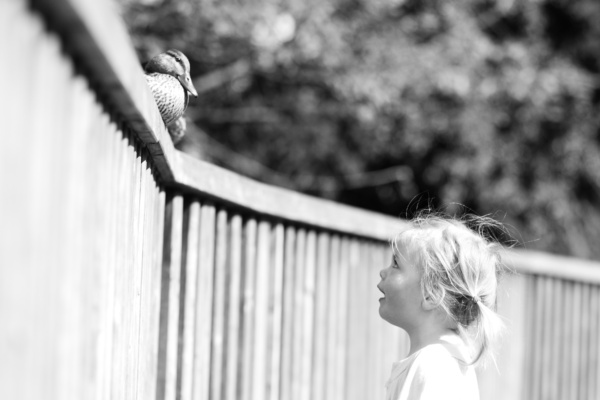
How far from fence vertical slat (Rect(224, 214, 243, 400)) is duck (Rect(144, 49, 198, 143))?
0.51 meters

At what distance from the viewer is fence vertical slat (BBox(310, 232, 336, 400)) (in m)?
3.75

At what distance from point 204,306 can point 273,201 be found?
621 millimetres

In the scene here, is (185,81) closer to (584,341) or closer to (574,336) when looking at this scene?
(574,336)

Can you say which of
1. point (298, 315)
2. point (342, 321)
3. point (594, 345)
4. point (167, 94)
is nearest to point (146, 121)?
point (167, 94)

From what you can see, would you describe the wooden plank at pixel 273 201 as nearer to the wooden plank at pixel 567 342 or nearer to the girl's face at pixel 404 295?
the girl's face at pixel 404 295

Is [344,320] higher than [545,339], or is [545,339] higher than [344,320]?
[545,339]

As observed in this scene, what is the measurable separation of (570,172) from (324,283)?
27.1ft

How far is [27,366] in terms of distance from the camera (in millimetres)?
1035

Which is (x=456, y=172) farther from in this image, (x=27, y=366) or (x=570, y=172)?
(x=27, y=366)

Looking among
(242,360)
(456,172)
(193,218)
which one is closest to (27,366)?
(193,218)

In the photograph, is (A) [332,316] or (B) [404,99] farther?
(B) [404,99]

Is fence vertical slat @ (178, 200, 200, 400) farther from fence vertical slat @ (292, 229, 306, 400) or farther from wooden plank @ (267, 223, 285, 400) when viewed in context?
fence vertical slat @ (292, 229, 306, 400)

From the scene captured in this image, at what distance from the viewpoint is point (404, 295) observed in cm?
279

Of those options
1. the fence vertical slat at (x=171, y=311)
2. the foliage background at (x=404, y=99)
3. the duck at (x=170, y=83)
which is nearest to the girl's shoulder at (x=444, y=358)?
the fence vertical slat at (x=171, y=311)
